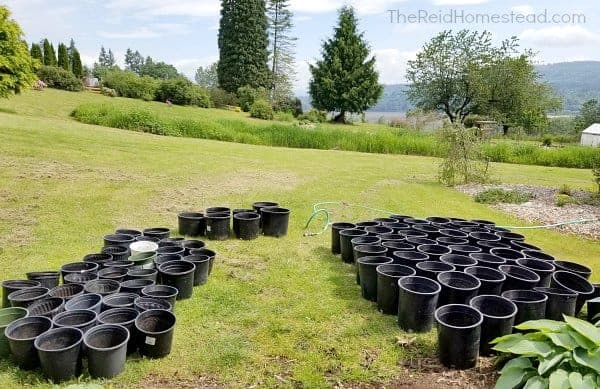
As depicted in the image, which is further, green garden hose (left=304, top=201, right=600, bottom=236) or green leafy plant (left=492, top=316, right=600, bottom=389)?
green garden hose (left=304, top=201, right=600, bottom=236)

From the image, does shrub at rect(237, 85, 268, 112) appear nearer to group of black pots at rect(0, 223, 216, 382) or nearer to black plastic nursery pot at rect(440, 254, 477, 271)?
group of black pots at rect(0, 223, 216, 382)

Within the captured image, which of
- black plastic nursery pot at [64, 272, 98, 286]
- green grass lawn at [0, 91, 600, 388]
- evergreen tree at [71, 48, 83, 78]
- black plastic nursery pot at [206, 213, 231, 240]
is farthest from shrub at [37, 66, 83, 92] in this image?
black plastic nursery pot at [64, 272, 98, 286]

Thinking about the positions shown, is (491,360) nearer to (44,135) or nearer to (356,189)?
(356,189)

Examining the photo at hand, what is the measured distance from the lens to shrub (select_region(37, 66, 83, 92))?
2361 cm

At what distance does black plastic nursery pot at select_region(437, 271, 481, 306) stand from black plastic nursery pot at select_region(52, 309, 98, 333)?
9.33 ft

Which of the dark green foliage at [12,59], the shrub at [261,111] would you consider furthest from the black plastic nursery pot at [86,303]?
the shrub at [261,111]

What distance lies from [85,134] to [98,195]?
5507 mm

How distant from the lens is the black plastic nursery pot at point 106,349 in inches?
113

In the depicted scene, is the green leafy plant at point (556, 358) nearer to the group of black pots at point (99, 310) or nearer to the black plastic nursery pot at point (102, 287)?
the group of black pots at point (99, 310)

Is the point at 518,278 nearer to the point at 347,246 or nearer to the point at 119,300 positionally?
the point at 347,246

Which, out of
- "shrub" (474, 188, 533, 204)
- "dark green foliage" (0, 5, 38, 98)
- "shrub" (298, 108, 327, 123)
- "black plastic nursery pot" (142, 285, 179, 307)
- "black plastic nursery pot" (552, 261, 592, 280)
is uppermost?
"dark green foliage" (0, 5, 38, 98)

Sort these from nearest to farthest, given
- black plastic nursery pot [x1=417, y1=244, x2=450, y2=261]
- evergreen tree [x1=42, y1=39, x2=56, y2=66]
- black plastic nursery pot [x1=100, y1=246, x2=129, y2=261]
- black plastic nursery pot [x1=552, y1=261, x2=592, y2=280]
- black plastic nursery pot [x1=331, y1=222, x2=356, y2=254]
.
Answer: black plastic nursery pot [x1=552, y1=261, x2=592, y2=280] < black plastic nursery pot [x1=100, y1=246, x2=129, y2=261] < black plastic nursery pot [x1=417, y1=244, x2=450, y2=261] < black plastic nursery pot [x1=331, y1=222, x2=356, y2=254] < evergreen tree [x1=42, y1=39, x2=56, y2=66]

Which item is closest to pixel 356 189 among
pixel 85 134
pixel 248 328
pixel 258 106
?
pixel 248 328

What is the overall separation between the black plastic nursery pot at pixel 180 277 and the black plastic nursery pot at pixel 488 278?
104 inches
